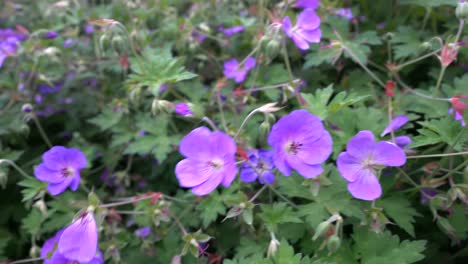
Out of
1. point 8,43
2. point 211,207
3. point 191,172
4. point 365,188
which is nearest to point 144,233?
point 211,207

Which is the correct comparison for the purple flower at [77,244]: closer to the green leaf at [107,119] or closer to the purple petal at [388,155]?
the green leaf at [107,119]

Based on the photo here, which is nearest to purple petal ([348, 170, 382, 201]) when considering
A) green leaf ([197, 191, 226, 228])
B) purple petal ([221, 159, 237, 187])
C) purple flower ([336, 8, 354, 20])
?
purple petal ([221, 159, 237, 187])

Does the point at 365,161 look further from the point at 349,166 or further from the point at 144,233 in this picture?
the point at 144,233

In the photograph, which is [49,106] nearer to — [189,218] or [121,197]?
[121,197]

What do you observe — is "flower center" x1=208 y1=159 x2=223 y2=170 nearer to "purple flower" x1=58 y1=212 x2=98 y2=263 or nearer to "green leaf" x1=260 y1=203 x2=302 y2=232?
"green leaf" x1=260 y1=203 x2=302 y2=232

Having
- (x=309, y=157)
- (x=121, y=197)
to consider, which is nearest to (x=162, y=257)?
(x=121, y=197)
